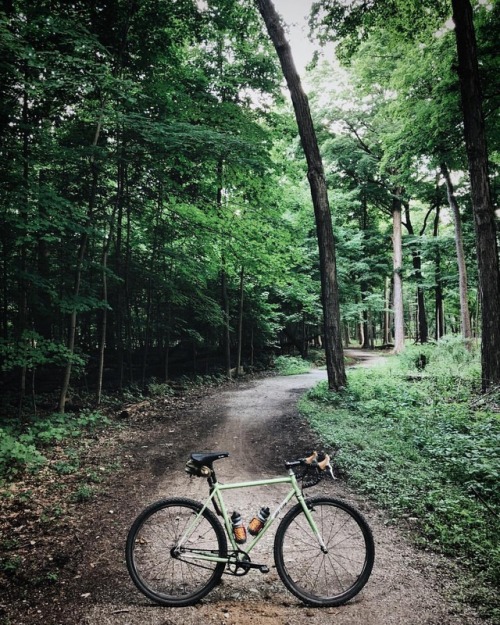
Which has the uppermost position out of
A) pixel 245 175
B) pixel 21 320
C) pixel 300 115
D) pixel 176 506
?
pixel 300 115

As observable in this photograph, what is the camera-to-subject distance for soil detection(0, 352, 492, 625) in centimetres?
285

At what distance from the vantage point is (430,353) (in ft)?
51.0

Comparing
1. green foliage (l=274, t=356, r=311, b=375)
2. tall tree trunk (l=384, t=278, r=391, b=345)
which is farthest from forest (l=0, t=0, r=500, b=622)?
tall tree trunk (l=384, t=278, r=391, b=345)

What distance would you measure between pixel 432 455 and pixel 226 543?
13.7 ft

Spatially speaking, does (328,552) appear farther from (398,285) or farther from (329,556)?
(398,285)

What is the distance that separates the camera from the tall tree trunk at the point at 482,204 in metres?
7.80

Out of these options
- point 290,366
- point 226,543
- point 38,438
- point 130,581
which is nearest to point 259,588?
point 226,543

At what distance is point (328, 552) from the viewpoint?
3203 millimetres

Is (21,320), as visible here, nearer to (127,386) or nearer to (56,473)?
(56,473)

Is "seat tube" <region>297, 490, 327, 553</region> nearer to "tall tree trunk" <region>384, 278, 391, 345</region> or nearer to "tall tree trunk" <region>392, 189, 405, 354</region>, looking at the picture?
"tall tree trunk" <region>392, 189, 405, 354</region>

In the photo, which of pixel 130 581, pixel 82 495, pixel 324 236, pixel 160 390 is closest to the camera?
pixel 130 581

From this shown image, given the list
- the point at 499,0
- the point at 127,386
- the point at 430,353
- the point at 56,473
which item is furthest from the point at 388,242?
the point at 56,473

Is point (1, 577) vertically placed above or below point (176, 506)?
below

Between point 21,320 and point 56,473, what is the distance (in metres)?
3.85
